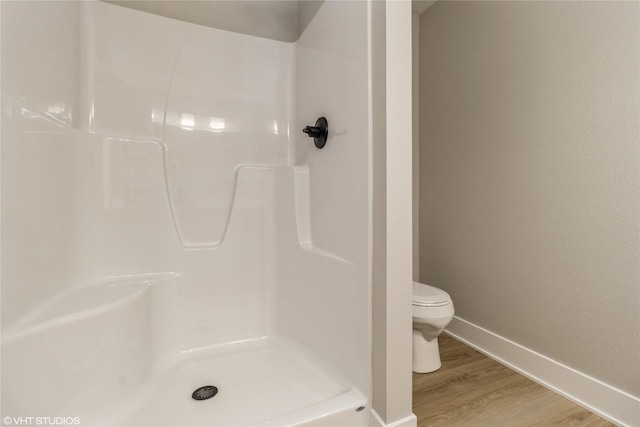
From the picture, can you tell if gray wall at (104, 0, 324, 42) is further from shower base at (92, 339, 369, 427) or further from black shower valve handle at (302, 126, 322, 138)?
shower base at (92, 339, 369, 427)

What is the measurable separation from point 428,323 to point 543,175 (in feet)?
3.14

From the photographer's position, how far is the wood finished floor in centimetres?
126

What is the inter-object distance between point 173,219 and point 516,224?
188 centimetres

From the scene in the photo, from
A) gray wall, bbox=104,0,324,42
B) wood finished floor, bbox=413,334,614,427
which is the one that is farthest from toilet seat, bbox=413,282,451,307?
gray wall, bbox=104,0,324,42

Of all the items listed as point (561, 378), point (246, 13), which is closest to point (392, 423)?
point (561, 378)

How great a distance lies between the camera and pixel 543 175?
5.06 feet

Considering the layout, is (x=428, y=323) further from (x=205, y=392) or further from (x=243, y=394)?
(x=205, y=392)

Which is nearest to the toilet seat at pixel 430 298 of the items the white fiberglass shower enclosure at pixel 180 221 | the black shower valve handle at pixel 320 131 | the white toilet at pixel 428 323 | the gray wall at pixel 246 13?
the white toilet at pixel 428 323

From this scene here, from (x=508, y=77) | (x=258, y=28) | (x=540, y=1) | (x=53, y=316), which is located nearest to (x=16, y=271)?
(x=53, y=316)

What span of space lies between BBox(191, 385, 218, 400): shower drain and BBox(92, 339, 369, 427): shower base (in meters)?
0.02

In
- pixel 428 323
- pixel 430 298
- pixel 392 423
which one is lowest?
pixel 392 423

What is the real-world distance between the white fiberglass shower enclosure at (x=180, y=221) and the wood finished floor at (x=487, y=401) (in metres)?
0.46

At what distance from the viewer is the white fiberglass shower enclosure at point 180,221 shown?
38.9 inches

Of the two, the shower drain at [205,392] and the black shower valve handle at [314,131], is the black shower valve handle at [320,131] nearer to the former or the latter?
the black shower valve handle at [314,131]
